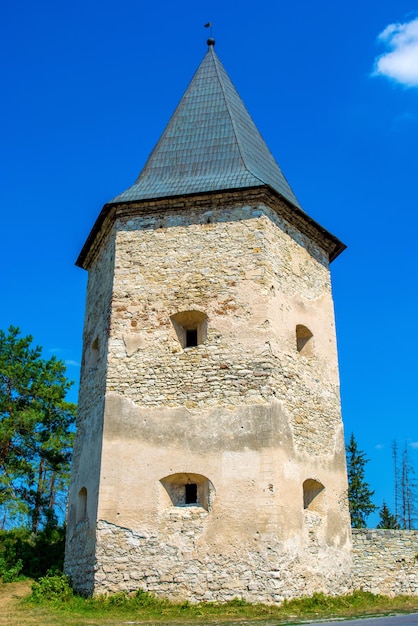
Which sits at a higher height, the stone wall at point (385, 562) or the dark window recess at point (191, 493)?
the dark window recess at point (191, 493)

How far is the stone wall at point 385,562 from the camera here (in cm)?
1182

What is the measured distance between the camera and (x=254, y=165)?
1340cm

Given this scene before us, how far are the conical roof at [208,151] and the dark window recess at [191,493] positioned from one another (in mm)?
5527

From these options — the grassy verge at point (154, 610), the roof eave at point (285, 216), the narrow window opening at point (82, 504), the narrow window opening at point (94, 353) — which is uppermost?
the roof eave at point (285, 216)

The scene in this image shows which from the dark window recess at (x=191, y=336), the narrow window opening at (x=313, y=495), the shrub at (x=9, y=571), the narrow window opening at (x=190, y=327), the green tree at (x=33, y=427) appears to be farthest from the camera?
the green tree at (x=33, y=427)

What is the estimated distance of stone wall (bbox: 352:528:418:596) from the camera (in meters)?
11.8

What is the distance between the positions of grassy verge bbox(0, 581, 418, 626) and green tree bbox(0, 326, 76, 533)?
8527mm

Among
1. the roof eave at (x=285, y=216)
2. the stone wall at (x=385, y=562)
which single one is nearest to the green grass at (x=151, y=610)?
the stone wall at (x=385, y=562)

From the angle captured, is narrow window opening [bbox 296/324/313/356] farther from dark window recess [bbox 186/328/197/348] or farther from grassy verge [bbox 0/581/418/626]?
A: grassy verge [bbox 0/581/418/626]

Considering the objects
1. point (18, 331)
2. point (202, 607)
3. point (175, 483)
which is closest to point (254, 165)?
point (175, 483)

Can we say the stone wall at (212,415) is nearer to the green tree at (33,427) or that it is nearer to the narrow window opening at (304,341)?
the narrow window opening at (304,341)

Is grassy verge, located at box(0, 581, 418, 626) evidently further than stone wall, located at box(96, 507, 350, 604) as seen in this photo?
No

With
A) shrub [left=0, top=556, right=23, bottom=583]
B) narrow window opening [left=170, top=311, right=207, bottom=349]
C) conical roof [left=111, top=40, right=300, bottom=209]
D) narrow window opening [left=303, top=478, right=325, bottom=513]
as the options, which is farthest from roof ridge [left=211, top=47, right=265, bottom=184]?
shrub [left=0, top=556, right=23, bottom=583]

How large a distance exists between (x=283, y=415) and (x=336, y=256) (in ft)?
16.0
